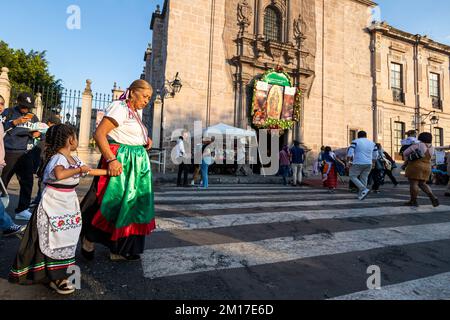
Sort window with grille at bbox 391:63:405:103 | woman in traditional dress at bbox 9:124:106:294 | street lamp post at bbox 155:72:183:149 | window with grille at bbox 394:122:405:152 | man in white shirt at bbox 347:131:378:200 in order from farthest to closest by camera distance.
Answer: window with grille at bbox 391:63:405:103
window with grille at bbox 394:122:405:152
street lamp post at bbox 155:72:183:149
man in white shirt at bbox 347:131:378:200
woman in traditional dress at bbox 9:124:106:294

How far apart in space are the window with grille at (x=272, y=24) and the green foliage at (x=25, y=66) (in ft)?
62.7

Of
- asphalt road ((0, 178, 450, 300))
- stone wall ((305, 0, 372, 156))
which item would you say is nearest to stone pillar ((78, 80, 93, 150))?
asphalt road ((0, 178, 450, 300))

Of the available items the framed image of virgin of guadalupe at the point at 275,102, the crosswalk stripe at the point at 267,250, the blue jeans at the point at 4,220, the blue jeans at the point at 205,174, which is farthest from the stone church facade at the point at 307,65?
the crosswalk stripe at the point at 267,250

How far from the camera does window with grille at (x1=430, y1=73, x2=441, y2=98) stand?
23953mm

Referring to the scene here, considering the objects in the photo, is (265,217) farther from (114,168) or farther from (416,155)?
(416,155)

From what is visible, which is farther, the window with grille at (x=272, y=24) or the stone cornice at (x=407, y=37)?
the stone cornice at (x=407, y=37)

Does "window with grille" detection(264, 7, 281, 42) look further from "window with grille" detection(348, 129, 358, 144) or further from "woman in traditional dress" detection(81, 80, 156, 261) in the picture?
"woman in traditional dress" detection(81, 80, 156, 261)

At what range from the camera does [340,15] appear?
20.0m

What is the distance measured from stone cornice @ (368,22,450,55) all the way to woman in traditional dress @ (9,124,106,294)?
24698 millimetres

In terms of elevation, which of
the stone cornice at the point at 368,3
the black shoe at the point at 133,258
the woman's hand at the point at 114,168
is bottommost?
the black shoe at the point at 133,258

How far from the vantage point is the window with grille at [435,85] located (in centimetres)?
2395

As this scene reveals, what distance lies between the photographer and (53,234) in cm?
197

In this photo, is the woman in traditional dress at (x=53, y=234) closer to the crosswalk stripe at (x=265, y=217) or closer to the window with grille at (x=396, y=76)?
the crosswalk stripe at (x=265, y=217)
